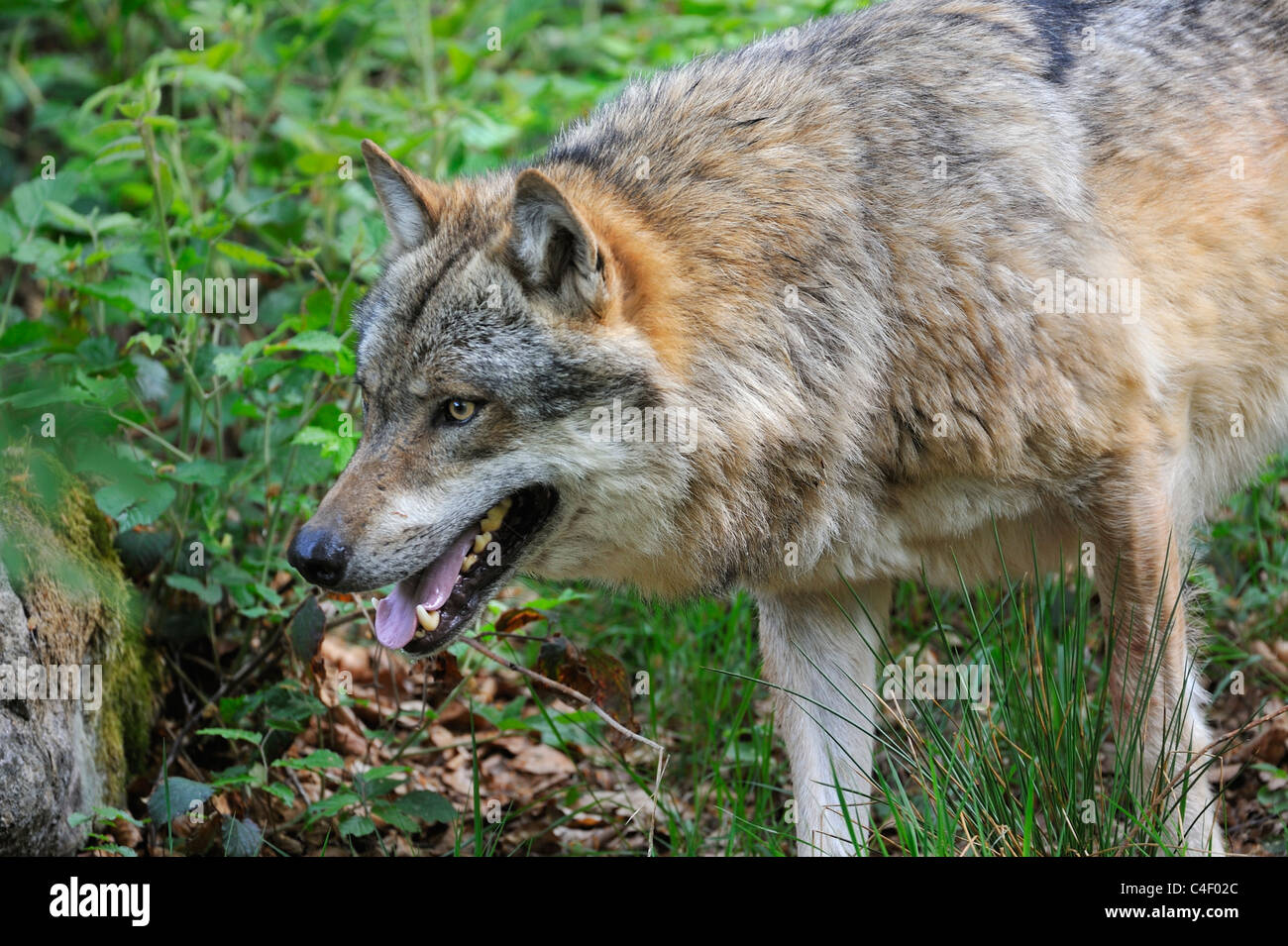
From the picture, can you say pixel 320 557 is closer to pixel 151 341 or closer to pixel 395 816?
pixel 395 816

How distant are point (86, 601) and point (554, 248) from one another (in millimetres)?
2055

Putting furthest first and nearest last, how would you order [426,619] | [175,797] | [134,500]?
[134,500]
[175,797]
[426,619]

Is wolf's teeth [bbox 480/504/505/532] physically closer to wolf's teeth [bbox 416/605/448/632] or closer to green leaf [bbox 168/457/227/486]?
wolf's teeth [bbox 416/605/448/632]

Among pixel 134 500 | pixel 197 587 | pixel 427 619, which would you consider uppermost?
pixel 134 500

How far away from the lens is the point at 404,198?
393 cm

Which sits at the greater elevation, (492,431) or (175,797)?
(492,431)

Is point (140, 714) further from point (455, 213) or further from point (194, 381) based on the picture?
point (455, 213)

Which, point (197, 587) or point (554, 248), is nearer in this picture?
point (554, 248)

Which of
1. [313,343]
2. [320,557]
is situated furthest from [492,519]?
[313,343]

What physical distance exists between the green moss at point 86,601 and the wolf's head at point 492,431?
2.96ft

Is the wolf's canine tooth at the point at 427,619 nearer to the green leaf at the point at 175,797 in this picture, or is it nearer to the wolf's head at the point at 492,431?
the wolf's head at the point at 492,431

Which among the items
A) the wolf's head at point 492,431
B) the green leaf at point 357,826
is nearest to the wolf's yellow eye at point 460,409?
the wolf's head at point 492,431

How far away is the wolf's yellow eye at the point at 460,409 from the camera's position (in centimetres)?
355

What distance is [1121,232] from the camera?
13.0ft
